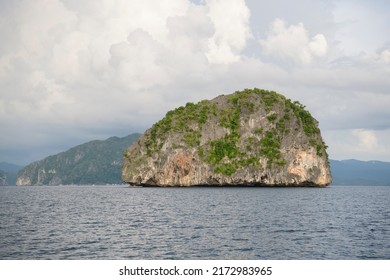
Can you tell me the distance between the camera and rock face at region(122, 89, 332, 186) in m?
146

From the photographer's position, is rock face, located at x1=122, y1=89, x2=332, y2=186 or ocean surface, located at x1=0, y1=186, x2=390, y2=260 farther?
rock face, located at x1=122, y1=89, x2=332, y2=186

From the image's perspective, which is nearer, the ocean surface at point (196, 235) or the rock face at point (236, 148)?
the ocean surface at point (196, 235)

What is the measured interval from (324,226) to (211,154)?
104m

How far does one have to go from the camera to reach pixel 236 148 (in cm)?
15362

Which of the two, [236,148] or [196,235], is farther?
[236,148]

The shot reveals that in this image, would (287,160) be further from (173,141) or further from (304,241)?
(304,241)

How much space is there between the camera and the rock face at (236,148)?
14625cm

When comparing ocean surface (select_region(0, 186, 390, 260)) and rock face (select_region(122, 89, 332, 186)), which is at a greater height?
rock face (select_region(122, 89, 332, 186))

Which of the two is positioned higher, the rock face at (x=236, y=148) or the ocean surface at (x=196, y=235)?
the rock face at (x=236, y=148)

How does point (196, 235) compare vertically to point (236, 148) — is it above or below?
below
